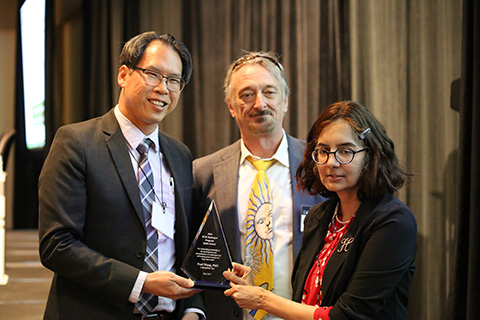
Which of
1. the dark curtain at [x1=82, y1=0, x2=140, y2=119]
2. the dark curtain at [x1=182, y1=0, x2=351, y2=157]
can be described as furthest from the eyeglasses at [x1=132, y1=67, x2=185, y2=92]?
the dark curtain at [x1=82, y1=0, x2=140, y2=119]

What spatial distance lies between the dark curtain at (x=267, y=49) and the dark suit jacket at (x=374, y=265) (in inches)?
92.9

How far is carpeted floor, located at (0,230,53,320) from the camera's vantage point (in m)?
4.21

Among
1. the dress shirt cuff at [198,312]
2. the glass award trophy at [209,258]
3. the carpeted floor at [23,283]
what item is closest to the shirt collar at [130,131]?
the glass award trophy at [209,258]

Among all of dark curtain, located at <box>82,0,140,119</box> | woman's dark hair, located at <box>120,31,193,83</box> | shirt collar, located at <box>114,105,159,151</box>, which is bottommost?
shirt collar, located at <box>114,105,159,151</box>

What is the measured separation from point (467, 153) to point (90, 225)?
1.97 m

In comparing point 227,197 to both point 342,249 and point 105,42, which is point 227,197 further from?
point 105,42

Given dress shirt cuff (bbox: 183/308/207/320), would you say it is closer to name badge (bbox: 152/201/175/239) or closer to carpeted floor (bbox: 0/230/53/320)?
name badge (bbox: 152/201/175/239)

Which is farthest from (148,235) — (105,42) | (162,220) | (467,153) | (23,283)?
(105,42)

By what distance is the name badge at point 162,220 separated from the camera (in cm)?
197

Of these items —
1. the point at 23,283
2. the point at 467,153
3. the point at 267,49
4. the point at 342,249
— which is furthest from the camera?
the point at 23,283

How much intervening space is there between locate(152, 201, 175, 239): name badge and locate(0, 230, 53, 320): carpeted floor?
102 inches

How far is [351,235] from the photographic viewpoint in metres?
1.71

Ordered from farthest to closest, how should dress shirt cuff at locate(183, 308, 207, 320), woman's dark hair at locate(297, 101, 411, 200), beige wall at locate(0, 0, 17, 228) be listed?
beige wall at locate(0, 0, 17, 228)
dress shirt cuff at locate(183, 308, 207, 320)
woman's dark hair at locate(297, 101, 411, 200)

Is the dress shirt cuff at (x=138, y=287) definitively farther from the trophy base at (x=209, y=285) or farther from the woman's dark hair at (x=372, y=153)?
the woman's dark hair at (x=372, y=153)
